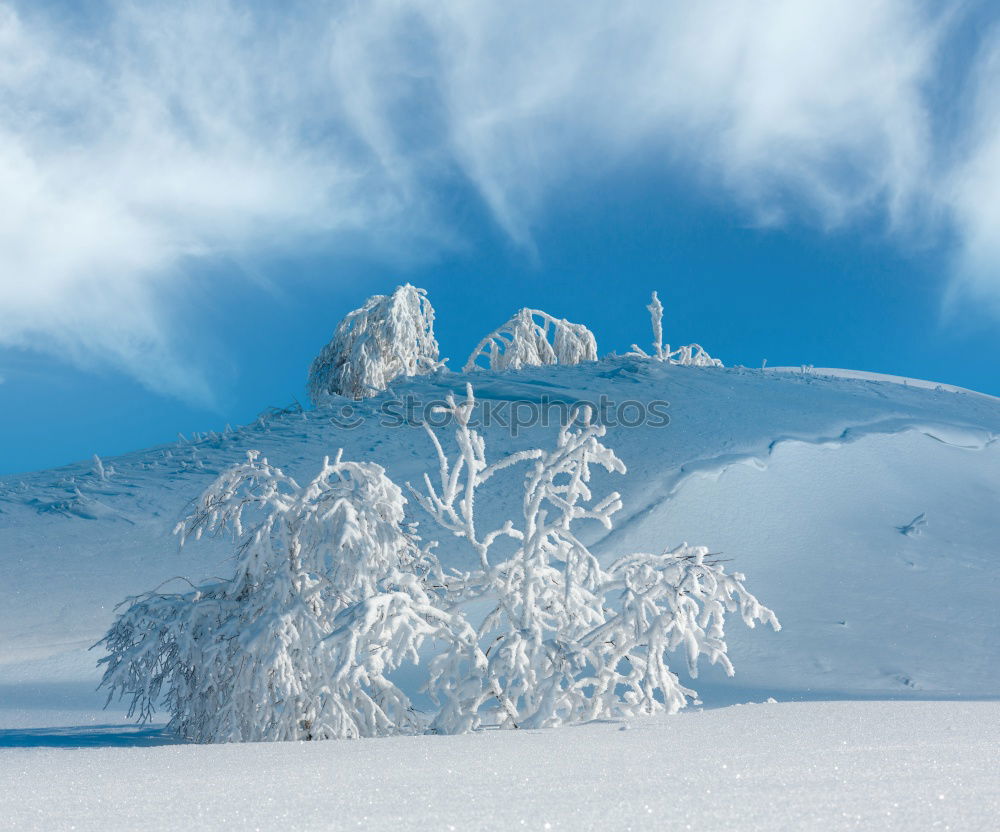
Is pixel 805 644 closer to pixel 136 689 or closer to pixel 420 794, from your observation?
pixel 136 689

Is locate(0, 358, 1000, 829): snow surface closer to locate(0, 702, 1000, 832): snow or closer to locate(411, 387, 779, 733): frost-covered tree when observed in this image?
locate(0, 702, 1000, 832): snow

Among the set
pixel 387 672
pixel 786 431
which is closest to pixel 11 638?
pixel 387 672

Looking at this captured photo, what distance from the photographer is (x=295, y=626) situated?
485 cm

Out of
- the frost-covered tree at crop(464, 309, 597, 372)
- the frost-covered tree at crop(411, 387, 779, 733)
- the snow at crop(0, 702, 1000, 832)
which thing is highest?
the frost-covered tree at crop(464, 309, 597, 372)

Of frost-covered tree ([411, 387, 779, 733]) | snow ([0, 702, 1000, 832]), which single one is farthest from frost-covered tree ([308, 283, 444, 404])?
snow ([0, 702, 1000, 832])

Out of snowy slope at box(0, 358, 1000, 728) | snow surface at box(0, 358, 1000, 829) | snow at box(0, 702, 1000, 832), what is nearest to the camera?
snow at box(0, 702, 1000, 832)

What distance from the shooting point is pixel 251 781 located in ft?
8.50

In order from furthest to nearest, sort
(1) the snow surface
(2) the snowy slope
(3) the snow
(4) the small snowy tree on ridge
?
(2) the snowy slope, (4) the small snowy tree on ridge, (1) the snow surface, (3) the snow

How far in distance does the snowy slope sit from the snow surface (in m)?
0.04

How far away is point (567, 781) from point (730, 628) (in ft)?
20.6

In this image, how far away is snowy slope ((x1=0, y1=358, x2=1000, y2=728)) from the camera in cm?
762

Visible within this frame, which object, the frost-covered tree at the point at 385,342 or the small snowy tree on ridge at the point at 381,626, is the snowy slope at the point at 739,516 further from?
the frost-covered tree at the point at 385,342

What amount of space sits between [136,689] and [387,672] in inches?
103

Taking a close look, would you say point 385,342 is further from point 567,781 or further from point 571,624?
point 567,781
